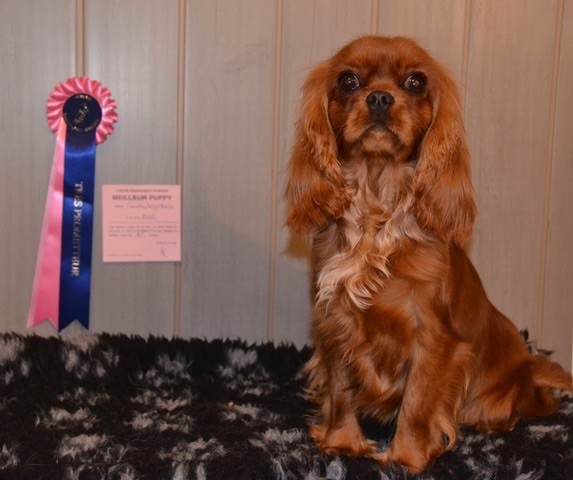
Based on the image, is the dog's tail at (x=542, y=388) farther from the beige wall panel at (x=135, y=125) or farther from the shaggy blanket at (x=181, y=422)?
the beige wall panel at (x=135, y=125)

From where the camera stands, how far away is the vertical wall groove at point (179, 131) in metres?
2.12

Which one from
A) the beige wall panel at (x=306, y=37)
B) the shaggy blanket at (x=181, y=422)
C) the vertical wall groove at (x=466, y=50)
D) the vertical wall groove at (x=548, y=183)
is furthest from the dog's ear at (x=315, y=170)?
the vertical wall groove at (x=548, y=183)

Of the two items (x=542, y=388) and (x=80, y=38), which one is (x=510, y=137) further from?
(x=80, y=38)

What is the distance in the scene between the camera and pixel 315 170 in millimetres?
1697

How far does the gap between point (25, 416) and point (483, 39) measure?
1.71 meters

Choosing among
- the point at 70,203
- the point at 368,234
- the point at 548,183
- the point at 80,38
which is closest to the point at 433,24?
the point at 548,183

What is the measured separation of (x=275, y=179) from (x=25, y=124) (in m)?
0.76

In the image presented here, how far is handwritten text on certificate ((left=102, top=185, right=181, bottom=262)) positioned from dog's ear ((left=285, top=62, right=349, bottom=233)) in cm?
56

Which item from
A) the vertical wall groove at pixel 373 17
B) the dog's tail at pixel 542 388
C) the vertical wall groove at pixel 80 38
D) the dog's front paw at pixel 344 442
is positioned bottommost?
the dog's front paw at pixel 344 442

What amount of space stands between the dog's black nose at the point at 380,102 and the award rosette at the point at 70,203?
36.1 inches

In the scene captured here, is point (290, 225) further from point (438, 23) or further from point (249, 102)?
point (438, 23)

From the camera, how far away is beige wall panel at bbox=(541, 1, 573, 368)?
229 centimetres

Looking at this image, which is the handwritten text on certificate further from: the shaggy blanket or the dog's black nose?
the dog's black nose

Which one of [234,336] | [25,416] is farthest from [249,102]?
[25,416]
